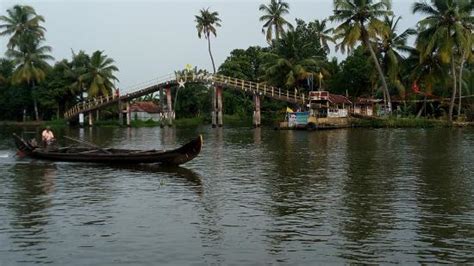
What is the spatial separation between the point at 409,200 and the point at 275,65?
157ft

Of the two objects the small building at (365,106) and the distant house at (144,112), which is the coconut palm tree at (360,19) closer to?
the small building at (365,106)

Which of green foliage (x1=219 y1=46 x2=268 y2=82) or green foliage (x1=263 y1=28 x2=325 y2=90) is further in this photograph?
green foliage (x1=219 y1=46 x2=268 y2=82)

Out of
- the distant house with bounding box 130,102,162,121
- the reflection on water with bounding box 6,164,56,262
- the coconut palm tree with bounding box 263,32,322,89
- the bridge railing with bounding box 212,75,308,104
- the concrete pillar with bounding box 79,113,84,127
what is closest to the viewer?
the reflection on water with bounding box 6,164,56,262

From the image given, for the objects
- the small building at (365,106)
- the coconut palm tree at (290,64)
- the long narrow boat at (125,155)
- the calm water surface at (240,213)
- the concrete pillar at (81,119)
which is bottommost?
the calm water surface at (240,213)

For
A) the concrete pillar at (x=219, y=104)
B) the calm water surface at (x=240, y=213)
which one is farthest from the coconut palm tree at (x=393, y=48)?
the calm water surface at (x=240, y=213)

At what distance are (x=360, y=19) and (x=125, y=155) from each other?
127 ft

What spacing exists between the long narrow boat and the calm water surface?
418mm

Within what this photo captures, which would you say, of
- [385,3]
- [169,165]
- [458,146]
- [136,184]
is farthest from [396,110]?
[136,184]

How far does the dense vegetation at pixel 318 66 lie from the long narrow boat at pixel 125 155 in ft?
116

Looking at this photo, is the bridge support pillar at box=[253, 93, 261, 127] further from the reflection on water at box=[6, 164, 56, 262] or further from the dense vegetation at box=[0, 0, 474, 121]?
the reflection on water at box=[6, 164, 56, 262]

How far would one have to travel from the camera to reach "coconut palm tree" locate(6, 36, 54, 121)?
236 ft

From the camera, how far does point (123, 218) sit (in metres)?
13.5

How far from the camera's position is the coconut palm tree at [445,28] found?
5072 centimetres

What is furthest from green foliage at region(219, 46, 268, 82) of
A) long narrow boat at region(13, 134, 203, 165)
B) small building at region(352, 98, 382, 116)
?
long narrow boat at region(13, 134, 203, 165)
